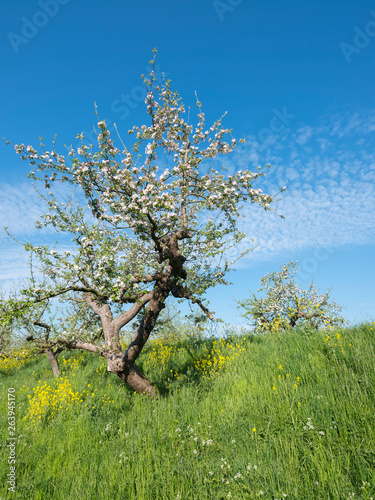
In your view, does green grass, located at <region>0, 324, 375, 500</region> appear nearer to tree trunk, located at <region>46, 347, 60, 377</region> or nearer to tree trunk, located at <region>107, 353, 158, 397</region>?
tree trunk, located at <region>107, 353, 158, 397</region>

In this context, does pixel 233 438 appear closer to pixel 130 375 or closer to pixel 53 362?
pixel 130 375

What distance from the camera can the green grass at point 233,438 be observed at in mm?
4227

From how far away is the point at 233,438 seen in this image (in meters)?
5.43

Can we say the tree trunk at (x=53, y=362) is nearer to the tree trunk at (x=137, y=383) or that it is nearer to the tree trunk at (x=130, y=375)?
the tree trunk at (x=130, y=375)

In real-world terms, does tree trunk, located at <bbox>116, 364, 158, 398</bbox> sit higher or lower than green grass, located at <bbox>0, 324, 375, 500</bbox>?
higher

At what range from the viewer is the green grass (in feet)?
13.9

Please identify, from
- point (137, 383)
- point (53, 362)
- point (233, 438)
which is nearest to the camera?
point (233, 438)

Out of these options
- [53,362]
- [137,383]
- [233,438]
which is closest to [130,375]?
[137,383]

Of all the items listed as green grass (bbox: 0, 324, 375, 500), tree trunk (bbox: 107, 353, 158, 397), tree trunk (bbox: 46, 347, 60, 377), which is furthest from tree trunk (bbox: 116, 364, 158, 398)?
tree trunk (bbox: 46, 347, 60, 377)

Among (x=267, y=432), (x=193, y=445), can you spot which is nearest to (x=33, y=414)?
(x=193, y=445)

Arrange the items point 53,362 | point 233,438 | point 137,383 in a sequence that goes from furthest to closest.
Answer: point 53,362, point 137,383, point 233,438

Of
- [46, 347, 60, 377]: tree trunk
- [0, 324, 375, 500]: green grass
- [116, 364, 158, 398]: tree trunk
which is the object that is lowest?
[0, 324, 375, 500]: green grass

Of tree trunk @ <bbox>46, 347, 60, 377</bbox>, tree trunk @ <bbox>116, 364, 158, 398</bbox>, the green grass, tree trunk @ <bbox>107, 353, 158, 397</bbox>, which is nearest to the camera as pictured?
the green grass

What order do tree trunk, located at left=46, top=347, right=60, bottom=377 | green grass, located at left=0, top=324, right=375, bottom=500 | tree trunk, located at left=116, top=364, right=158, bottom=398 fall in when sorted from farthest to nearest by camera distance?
tree trunk, located at left=46, top=347, right=60, bottom=377
tree trunk, located at left=116, top=364, right=158, bottom=398
green grass, located at left=0, top=324, right=375, bottom=500
